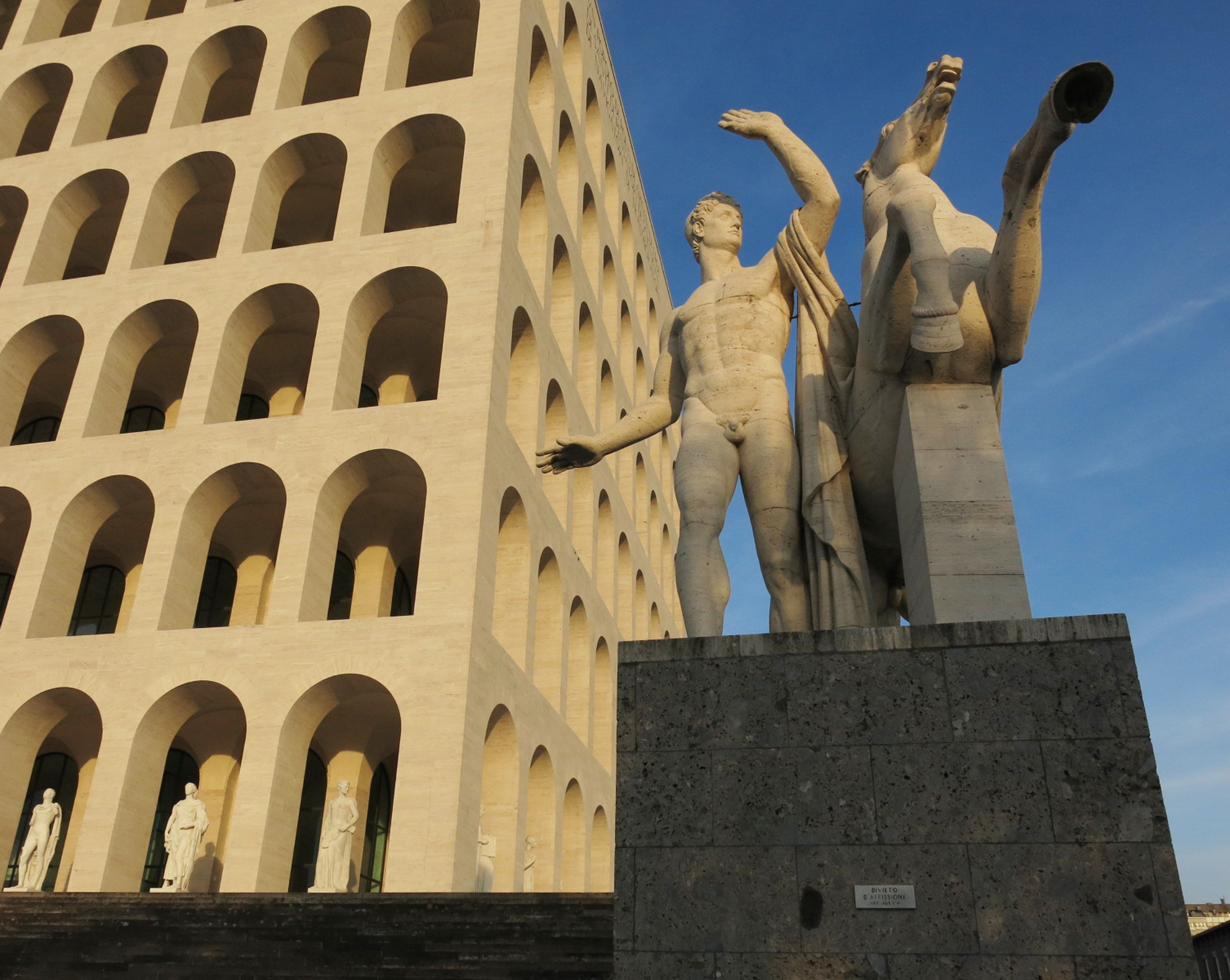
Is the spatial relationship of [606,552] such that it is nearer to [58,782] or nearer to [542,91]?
[542,91]

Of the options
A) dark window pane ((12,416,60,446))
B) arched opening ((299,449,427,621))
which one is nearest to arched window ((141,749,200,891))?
arched opening ((299,449,427,621))

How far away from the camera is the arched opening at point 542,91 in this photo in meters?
27.8

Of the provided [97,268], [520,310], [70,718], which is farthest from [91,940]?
[97,268]

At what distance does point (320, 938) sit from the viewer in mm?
11109

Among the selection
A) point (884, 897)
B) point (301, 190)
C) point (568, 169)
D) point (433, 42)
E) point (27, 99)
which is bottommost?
point (884, 897)

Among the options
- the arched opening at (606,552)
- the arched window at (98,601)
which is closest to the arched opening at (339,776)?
the arched window at (98,601)

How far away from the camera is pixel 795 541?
626 cm

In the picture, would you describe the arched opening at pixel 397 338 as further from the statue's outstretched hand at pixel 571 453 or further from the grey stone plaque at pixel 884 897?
the grey stone plaque at pixel 884 897

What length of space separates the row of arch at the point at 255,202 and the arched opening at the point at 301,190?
0.07 feet

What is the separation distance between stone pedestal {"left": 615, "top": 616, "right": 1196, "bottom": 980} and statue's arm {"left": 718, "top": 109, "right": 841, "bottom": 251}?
9.45ft

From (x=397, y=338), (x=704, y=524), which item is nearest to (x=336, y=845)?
(x=397, y=338)

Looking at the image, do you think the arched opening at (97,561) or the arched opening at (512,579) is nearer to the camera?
the arched opening at (97,561)

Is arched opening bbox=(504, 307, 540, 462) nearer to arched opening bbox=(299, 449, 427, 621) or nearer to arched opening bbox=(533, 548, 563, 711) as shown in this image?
arched opening bbox=(299, 449, 427, 621)

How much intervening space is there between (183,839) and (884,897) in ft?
54.4
